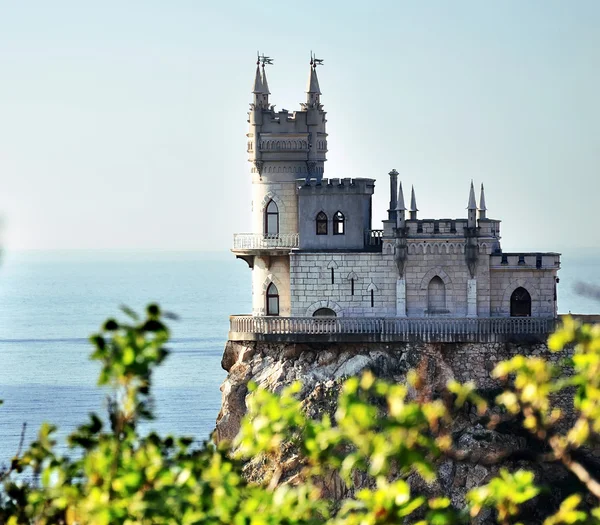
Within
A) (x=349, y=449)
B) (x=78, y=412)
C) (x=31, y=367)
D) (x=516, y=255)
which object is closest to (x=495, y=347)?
(x=516, y=255)

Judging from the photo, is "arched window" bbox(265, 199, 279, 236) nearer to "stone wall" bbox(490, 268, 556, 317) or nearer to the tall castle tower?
the tall castle tower

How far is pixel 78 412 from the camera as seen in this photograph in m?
89.8

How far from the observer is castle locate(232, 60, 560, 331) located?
5828cm

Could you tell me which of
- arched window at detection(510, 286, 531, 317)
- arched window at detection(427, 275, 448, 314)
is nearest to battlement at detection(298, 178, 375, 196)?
arched window at detection(427, 275, 448, 314)

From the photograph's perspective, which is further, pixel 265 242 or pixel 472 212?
pixel 265 242

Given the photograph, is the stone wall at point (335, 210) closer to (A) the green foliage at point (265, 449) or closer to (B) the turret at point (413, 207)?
(B) the turret at point (413, 207)

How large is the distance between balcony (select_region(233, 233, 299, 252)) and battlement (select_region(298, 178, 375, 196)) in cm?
163

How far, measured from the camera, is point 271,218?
59969 millimetres

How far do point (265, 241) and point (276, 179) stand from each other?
6.60 feet

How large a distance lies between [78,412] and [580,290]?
28344 millimetres

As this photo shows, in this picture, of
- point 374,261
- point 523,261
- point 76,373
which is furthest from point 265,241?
point 76,373

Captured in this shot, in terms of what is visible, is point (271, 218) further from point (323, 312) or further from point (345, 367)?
point (345, 367)

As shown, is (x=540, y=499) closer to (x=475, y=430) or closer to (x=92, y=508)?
(x=475, y=430)

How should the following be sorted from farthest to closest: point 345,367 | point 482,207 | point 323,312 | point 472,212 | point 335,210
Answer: point 335,210 < point 323,312 < point 482,207 < point 472,212 < point 345,367
